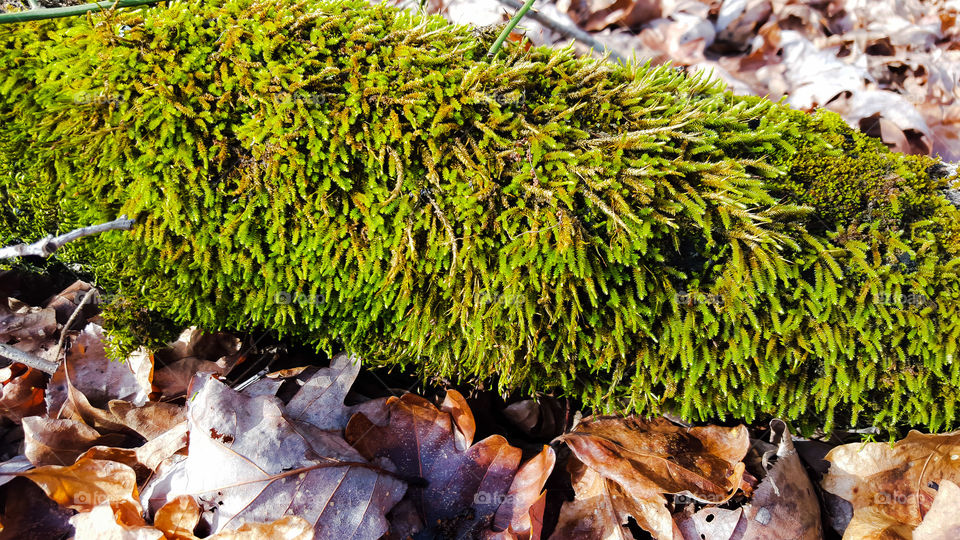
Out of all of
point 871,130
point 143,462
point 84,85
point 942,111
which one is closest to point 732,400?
point 143,462

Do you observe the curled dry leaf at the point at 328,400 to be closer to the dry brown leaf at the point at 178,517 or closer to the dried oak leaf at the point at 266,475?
the dried oak leaf at the point at 266,475

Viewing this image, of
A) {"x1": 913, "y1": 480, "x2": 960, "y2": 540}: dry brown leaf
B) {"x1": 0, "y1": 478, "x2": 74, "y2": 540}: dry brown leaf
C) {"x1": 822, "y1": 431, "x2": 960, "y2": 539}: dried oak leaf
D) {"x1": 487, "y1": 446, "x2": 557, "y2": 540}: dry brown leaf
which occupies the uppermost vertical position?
{"x1": 0, "y1": 478, "x2": 74, "y2": 540}: dry brown leaf

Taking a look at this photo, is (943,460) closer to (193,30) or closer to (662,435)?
(662,435)

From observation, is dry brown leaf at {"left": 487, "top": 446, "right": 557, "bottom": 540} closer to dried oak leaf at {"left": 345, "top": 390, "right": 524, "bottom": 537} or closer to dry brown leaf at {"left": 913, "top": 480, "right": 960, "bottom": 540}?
dried oak leaf at {"left": 345, "top": 390, "right": 524, "bottom": 537}

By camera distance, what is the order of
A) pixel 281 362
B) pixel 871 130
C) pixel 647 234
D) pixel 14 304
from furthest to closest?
pixel 871 130 → pixel 14 304 → pixel 281 362 → pixel 647 234

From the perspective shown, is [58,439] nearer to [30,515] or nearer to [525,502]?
[30,515]

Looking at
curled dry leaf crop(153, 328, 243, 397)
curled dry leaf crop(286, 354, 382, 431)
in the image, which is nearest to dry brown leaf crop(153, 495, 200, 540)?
curled dry leaf crop(286, 354, 382, 431)

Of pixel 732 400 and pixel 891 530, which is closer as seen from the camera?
pixel 891 530
